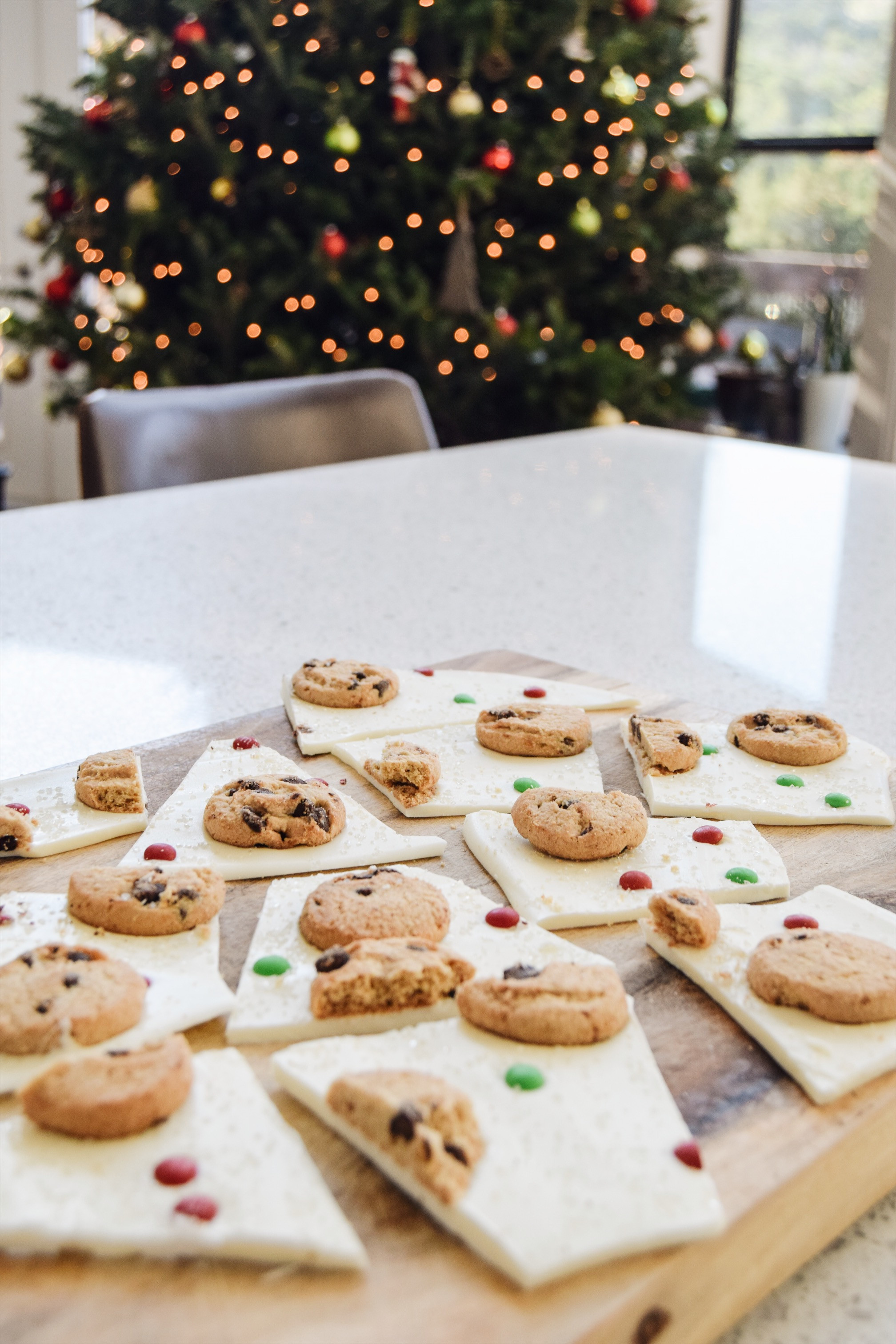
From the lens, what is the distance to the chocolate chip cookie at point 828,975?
59 centimetres

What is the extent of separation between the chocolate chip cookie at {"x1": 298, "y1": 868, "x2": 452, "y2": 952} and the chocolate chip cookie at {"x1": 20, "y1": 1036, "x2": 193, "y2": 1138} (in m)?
0.13

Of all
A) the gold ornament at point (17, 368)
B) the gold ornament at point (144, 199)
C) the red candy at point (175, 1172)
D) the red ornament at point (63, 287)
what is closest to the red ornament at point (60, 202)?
the red ornament at point (63, 287)

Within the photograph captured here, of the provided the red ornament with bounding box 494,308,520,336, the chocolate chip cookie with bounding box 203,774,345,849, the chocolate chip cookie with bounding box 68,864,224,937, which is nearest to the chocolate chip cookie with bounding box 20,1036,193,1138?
the chocolate chip cookie with bounding box 68,864,224,937

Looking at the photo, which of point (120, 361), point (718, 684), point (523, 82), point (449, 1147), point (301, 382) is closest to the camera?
point (449, 1147)

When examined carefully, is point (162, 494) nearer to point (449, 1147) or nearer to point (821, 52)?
point (449, 1147)

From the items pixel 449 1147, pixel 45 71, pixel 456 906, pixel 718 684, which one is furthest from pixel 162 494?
pixel 45 71

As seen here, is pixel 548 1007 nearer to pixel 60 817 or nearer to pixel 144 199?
pixel 60 817

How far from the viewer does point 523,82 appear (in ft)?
10.1

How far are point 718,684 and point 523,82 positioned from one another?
8.00ft

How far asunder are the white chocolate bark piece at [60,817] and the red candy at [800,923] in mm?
409

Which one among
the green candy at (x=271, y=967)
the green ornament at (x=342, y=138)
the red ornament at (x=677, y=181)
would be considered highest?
the green ornament at (x=342, y=138)

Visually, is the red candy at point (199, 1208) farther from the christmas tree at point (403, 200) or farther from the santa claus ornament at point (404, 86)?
the santa claus ornament at point (404, 86)

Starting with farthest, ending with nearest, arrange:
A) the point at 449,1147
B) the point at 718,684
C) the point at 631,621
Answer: the point at 631,621
the point at 718,684
the point at 449,1147

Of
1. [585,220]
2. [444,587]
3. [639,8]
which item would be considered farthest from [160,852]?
[639,8]
